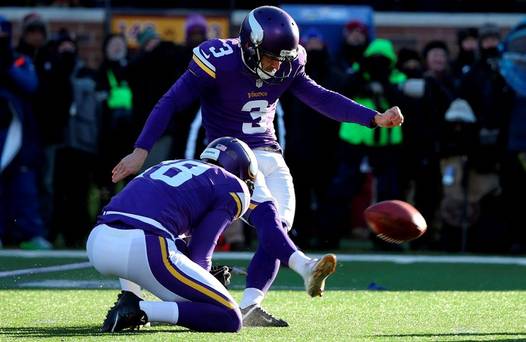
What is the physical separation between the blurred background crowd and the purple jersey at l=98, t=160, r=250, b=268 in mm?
5112

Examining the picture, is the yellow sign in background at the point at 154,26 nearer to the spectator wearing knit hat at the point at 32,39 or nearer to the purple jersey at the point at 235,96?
the spectator wearing knit hat at the point at 32,39

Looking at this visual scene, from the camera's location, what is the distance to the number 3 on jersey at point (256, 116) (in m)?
7.03

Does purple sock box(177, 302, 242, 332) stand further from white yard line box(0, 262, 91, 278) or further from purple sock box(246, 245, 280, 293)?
white yard line box(0, 262, 91, 278)

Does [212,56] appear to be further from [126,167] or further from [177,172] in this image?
[177,172]

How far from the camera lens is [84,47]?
1493 centimetres

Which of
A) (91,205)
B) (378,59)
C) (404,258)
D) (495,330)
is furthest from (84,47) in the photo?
(495,330)

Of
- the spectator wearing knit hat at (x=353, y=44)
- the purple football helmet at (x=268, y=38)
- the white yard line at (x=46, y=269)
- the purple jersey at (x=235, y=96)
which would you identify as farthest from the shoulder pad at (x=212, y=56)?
the spectator wearing knit hat at (x=353, y=44)

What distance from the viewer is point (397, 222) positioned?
6777 mm

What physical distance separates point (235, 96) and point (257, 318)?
1160 mm

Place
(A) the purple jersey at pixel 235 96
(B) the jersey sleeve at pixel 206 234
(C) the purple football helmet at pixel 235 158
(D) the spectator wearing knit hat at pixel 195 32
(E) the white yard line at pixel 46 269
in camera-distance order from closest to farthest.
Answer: (B) the jersey sleeve at pixel 206 234 → (C) the purple football helmet at pixel 235 158 → (A) the purple jersey at pixel 235 96 → (E) the white yard line at pixel 46 269 → (D) the spectator wearing knit hat at pixel 195 32

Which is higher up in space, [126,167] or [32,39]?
[32,39]

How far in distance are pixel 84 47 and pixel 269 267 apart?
8578mm

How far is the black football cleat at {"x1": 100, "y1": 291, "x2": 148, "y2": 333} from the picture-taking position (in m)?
6.06

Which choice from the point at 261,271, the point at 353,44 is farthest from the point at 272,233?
the point at 353,44
